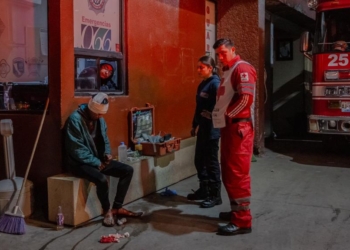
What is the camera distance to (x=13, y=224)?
4926 mm

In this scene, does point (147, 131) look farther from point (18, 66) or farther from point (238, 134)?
point (238, 134)

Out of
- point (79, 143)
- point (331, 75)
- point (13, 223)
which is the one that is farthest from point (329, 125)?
point (13, 223)

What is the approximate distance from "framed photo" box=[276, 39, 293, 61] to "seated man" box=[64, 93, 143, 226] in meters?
10.1

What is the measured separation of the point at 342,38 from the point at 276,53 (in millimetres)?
5998

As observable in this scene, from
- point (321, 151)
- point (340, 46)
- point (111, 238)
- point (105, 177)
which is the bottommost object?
point (111, 238)

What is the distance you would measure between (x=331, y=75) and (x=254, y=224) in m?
4.42

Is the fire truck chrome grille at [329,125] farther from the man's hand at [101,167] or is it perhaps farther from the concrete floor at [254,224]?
the man's hand at [101,167]

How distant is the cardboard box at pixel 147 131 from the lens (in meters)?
6.63

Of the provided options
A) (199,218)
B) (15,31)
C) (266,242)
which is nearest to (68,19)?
(15,31)

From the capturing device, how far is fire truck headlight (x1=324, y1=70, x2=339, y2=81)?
27.9 feet

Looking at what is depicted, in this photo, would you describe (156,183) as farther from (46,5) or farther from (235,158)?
(46,5)

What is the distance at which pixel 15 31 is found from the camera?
6.41 meters

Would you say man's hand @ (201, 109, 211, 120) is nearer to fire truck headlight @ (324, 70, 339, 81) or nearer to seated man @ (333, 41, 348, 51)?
fire truck headlight @ (324, 70, 339, 81)

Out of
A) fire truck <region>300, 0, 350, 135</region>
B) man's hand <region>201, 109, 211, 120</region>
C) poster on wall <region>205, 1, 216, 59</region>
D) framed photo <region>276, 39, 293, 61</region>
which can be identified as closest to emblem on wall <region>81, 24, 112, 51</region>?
man's hand <region>201, 109, 211, 120</region>
